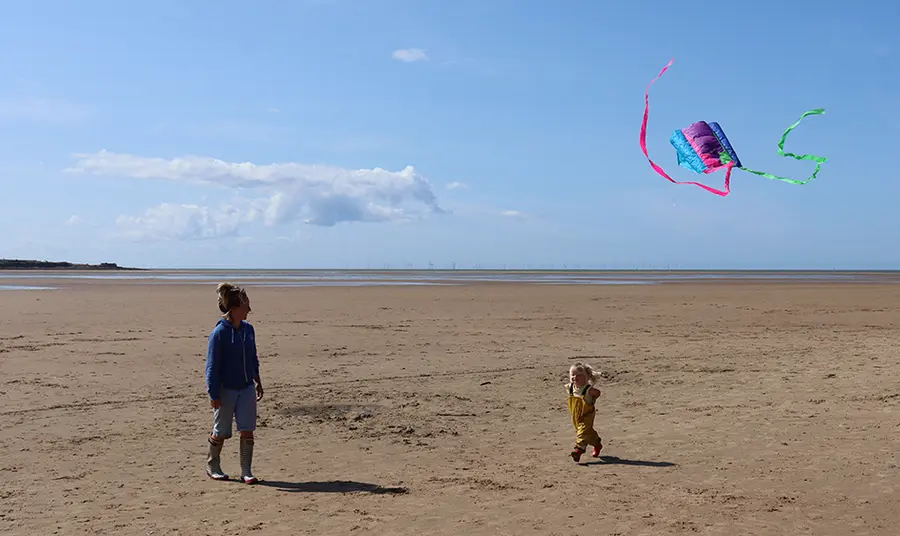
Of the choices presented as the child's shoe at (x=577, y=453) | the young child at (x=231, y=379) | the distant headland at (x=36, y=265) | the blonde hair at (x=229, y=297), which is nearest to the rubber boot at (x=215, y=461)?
the young child at (x=231, y=379)

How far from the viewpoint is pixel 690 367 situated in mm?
13828

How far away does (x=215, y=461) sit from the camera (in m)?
7.27

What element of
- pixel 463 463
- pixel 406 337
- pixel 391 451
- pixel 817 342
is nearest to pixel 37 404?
pixel 391 451

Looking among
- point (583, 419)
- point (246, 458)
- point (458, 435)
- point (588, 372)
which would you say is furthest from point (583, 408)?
point (246, 458)

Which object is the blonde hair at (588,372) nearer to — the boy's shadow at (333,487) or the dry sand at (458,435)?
the dry sand at (458,435)

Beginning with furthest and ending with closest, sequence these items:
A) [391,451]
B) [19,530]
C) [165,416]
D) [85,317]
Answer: [85,317] → [165,416] → [391,451] → [19,530]

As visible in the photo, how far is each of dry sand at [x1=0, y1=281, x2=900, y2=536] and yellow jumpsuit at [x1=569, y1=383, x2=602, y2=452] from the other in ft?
0.68

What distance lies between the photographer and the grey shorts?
726 centimetres

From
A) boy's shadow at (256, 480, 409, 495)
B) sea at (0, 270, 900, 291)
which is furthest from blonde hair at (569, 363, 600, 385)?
sea at (0, 270, 900, 291)

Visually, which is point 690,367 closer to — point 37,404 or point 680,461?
point 680,461

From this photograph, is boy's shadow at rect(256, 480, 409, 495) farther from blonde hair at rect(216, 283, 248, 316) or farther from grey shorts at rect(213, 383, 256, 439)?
blonde hair at rect(216, 283, 248, 316)

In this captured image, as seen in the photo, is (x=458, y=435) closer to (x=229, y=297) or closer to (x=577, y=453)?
(x=577, y=453)

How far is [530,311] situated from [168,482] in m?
19.7

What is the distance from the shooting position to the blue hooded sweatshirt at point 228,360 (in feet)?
23.4
